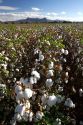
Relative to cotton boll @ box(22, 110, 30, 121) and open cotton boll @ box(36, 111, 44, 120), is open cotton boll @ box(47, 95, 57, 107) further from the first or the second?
cotton boll @ box(22, 110, 30, 121)

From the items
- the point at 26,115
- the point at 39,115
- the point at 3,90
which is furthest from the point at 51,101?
the point at 3,90

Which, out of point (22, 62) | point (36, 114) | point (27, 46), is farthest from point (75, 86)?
point (27, 46)

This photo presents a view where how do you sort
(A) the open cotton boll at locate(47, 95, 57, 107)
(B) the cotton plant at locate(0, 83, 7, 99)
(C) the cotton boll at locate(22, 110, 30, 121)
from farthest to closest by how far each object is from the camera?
(B) the cotton plant at locate(0, 83, 7, 99) → (A) the open cotton boll at locate(47, 95, 57, 107) → (C) the cotton boll at locate(22, 110, 30, 121)

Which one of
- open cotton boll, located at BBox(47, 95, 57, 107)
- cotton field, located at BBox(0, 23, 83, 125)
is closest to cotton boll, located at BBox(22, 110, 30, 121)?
cotton field, located at BBox(0, 23, 83, 125)

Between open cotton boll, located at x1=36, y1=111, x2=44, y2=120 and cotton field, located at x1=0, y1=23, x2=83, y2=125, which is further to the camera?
open cotton boll, located at x1=36, y1=111, x2=44, y2=120

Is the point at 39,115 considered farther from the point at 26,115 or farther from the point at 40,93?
the point at 40,93

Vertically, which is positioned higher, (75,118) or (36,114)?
(36,114)

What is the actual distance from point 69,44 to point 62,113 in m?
4.74

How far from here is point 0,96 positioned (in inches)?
201

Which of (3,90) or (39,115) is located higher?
(3,90)

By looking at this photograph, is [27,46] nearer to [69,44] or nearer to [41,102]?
[69,44]

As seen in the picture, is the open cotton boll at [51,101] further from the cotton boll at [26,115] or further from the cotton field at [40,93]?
the cotton boll at [26,115]

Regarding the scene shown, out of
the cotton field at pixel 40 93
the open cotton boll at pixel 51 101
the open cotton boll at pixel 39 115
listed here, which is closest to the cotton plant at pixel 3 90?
the cotton field at pixel 40 93

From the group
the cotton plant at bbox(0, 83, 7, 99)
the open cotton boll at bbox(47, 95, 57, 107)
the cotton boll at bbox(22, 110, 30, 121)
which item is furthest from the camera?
the cotton plant at bbox(0, 83, 7, 99)
